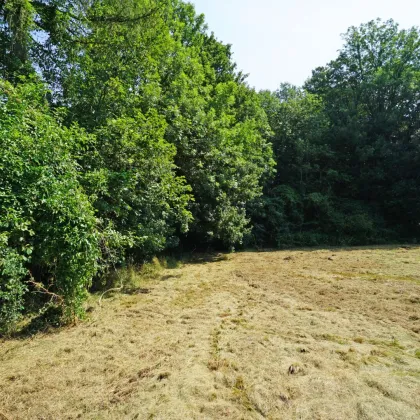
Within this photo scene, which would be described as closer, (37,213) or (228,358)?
(228,358)

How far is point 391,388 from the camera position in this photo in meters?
2.71

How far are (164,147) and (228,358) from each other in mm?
5400

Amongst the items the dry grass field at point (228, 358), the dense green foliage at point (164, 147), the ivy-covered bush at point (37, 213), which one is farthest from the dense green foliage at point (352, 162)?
the ivy-covered bush at point (37, 213)

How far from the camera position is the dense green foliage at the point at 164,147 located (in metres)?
4.38

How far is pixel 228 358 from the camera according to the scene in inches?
135

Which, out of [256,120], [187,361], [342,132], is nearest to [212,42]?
[256,120]

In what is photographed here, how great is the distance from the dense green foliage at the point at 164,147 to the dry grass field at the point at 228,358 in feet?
3.23

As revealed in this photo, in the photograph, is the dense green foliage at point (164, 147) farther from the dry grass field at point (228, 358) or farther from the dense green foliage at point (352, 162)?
the dry grass field at point (228, 358)

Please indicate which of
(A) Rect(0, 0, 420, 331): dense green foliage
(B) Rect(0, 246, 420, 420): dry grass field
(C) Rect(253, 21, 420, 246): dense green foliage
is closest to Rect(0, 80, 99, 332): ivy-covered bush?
(A) Rect(0, 0, 420, 331): dense green foliage

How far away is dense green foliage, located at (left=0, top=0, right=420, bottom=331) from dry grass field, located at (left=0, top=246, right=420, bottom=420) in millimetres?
985

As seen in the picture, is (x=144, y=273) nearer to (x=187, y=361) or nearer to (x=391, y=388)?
(x=187, y=361)

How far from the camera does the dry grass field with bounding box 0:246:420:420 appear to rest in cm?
260

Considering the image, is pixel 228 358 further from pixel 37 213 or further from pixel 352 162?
pixel 352 162

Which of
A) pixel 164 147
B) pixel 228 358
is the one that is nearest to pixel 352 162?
pixel 164 147
